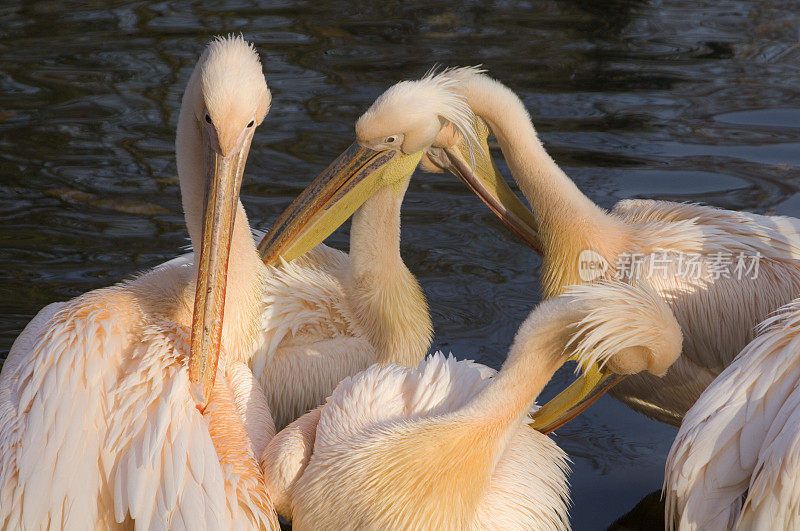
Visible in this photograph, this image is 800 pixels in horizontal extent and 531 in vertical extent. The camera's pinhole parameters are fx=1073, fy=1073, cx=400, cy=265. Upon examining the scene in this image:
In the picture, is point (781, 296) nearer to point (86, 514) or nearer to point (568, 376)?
point (568, 376)

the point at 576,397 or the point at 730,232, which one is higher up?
the point at 730,232

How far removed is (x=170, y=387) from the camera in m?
2.88

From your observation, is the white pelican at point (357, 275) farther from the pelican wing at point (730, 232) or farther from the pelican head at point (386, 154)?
the pelican wing at point (730, 232)

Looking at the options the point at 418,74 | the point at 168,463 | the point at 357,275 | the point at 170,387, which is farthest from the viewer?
the point at 418,74

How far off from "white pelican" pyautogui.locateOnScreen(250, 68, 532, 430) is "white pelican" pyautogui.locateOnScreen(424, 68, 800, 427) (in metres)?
0.22

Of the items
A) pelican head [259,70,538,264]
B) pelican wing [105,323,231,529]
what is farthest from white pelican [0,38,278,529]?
pelican head [259,70,538,264]

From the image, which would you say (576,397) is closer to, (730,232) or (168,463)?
(730,232)

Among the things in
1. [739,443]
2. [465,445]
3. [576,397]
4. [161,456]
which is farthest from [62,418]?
[739,443]

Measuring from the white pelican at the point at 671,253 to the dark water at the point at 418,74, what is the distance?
416 mm

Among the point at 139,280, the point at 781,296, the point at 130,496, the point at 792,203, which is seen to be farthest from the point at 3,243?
the point at 792,203

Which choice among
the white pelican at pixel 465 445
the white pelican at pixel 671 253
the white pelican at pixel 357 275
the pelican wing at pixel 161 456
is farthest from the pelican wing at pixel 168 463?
the white pelican at pixel 671 253

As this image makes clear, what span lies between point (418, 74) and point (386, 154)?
3146 mm

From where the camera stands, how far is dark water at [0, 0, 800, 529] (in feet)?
15.3

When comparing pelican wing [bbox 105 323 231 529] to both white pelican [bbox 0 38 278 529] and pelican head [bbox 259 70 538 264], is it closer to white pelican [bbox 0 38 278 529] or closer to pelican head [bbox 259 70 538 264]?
white pelican [bbox 0 38 278 529]
